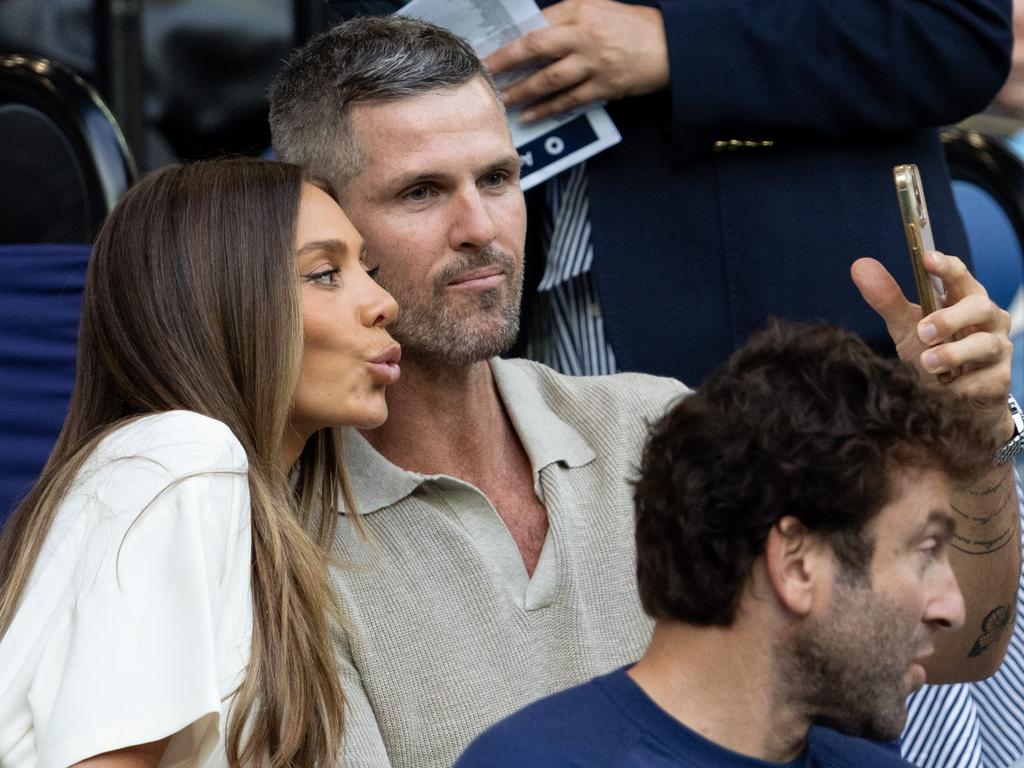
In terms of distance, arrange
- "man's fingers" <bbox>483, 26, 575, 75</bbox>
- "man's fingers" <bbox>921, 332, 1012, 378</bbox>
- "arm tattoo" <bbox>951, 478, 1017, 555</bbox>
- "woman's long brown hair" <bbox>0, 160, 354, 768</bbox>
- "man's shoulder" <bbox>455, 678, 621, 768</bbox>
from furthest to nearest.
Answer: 1. "man's fingers" <bbox>483, 26, 575, 75</bbox>
2. "arm tattoo" <bbox>951, 478, 1017, 555</bbox>
3. "man's fingers" <bbox>921, 332, 1012, 378</bbox>
4. "woman's long brown hair" <bbox>0, 160, 354, 768</bbox>
5. "man's shoulder" <bbox>455, 678, 621, 768</bbox>

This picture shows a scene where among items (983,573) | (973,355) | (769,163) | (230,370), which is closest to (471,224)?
(230,370)

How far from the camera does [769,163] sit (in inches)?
126

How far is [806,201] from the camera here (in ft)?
10.5

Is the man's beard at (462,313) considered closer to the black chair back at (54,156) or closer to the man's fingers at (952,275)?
the man's fingers at (952,275)

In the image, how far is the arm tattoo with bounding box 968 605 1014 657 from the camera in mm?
2646

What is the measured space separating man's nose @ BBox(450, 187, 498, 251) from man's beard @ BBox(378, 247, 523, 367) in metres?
0.02

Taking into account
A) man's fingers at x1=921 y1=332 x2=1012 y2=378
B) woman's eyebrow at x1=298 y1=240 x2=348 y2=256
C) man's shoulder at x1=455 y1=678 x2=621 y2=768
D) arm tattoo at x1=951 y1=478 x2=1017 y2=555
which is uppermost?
woman's eyebrow at x1=298 y1=240 x2=348 y2=256

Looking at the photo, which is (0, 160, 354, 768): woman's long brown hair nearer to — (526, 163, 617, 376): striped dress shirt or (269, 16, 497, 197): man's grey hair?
(269, 16, 497, 197): man's grey hair

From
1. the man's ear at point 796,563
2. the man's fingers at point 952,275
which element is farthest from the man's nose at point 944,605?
the man's fingers at point 952,275

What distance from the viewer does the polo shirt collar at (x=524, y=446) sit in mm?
2709

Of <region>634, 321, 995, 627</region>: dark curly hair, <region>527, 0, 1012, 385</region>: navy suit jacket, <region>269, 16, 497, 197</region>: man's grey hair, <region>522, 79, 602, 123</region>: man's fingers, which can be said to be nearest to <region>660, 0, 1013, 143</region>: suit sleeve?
<region>527, 0, 1012, 385</region>: navy suit jacket

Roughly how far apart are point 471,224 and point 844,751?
41.9 inches

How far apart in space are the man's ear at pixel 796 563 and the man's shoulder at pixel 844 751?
0.21 m

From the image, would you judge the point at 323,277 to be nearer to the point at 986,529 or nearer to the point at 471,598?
the point at 471,598
